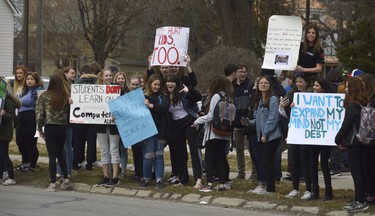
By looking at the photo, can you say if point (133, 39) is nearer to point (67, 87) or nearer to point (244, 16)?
point (244, 16)

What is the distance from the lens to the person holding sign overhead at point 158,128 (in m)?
13.0

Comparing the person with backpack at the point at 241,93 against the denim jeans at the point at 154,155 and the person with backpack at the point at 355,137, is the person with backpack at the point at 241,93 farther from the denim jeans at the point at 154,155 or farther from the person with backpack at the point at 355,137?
the person with backpack at the point at 355,137

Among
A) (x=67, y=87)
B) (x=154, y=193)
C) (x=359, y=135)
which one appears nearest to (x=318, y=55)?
(x=359, y=135)

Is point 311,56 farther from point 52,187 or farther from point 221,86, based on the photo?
point 52,187

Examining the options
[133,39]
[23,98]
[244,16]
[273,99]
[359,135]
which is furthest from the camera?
[133,39]

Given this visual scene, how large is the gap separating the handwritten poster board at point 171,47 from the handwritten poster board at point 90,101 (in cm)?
89

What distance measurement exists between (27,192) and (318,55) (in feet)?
16.8

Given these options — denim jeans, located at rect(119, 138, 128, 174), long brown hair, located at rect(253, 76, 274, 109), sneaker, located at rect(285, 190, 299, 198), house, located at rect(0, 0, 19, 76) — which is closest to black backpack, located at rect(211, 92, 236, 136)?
long brown hair, located at rect(253, 76, 274, 109)

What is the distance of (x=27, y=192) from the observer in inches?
521

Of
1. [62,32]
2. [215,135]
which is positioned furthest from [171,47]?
[62,32]

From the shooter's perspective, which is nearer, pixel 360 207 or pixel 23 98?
pixel 360 207

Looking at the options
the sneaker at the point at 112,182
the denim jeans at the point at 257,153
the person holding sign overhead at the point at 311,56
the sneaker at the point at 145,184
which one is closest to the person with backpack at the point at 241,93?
the denim jeans at the point at 257,153

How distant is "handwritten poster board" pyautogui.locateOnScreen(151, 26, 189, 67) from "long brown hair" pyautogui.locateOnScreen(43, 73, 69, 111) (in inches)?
61.1

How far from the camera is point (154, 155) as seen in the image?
13.1 meters
